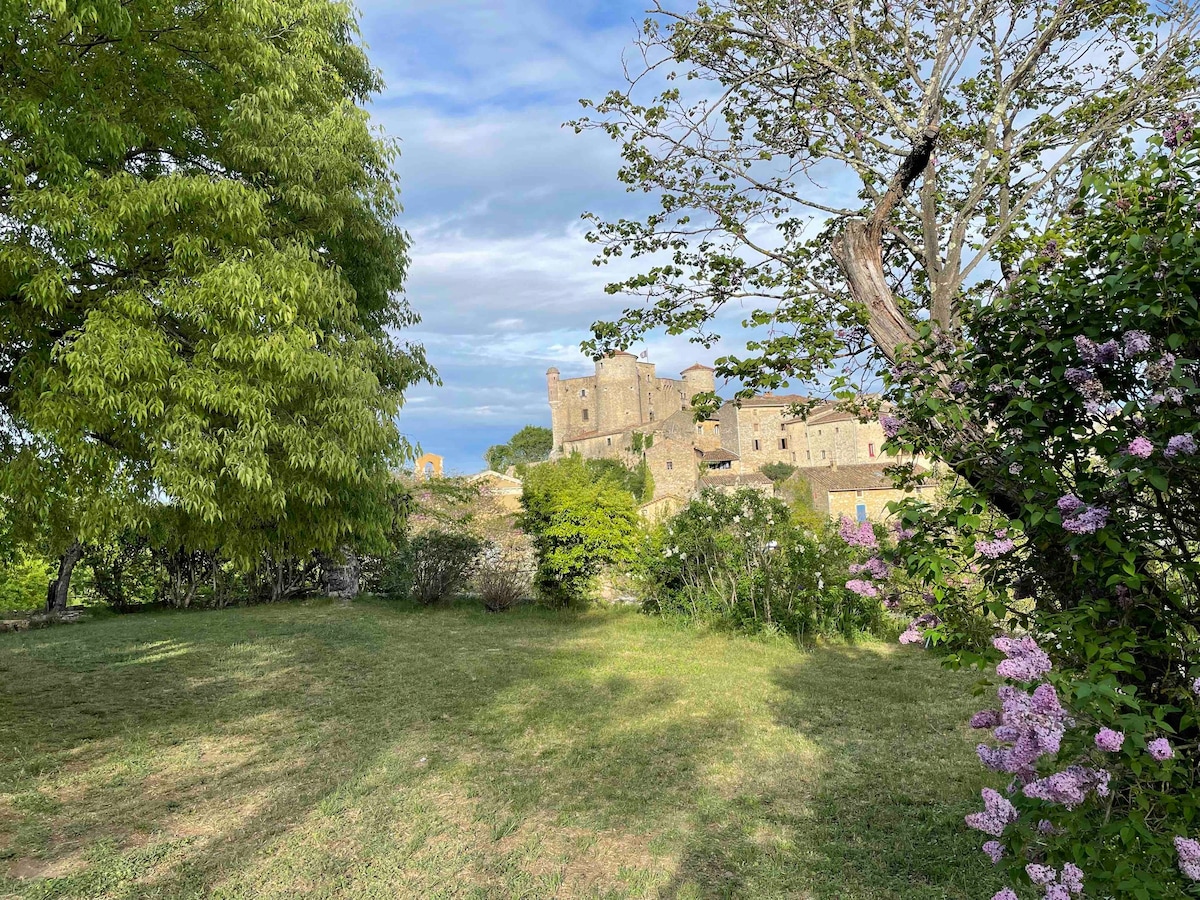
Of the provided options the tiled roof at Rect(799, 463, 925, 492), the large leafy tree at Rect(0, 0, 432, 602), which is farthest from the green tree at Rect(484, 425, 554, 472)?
the large leafy tree at Rect(0, 0, 432, 602)

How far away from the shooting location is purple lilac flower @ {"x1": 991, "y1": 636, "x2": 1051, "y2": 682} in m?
1.98

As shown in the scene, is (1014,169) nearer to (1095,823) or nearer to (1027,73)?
(1027,73)

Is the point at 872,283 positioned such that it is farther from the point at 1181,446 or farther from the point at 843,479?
the point at 843,479

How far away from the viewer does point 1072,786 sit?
6.21ft

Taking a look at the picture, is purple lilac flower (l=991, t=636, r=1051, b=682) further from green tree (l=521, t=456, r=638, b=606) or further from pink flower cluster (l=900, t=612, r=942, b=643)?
green tree (l=521, t=456, r=638, b=606)

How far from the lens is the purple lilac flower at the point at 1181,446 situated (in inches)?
75.6

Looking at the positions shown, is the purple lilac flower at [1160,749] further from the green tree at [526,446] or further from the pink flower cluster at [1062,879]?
the green tree at [526,446]

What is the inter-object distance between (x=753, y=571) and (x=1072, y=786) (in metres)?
7.76

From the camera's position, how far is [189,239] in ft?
15.7

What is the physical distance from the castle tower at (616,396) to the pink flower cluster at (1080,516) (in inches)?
2905

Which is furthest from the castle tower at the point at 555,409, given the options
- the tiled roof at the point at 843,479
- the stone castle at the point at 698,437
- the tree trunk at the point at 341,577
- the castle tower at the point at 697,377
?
the tree trunk at the point at 341,577

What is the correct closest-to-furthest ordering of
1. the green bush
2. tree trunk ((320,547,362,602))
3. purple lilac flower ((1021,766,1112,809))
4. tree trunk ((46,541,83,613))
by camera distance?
purple lilac flower ((1021,766,1112,809)), tree trunk ((46,541,83,613)), the green bush, tree trunk ((320,547,362,602))

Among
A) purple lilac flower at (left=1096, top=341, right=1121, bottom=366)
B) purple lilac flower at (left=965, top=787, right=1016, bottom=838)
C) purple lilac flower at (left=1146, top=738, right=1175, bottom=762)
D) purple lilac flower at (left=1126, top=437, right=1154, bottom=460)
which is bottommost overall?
purple lilac flower at (left=965, top=787, right=1016, bottom=838)

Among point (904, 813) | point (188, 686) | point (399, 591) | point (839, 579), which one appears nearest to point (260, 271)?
point (188, 686)
